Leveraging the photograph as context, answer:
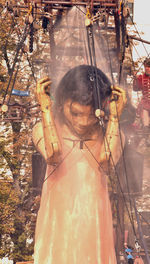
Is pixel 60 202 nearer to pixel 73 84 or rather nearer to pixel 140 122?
pixel 73 84

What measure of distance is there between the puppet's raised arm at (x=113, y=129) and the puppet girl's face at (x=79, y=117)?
0.71 ft

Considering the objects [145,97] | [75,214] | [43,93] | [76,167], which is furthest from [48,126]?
[145,97]

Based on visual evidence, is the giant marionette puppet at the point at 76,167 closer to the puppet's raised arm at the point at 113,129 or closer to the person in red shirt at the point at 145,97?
the puppet's raised arm at the point at 113,129

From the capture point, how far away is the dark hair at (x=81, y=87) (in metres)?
5.50

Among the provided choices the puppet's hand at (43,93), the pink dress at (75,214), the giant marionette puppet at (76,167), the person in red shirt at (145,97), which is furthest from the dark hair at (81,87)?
the person in red shirt at (145,97)

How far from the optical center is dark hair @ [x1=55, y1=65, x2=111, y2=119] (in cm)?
550

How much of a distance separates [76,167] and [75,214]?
2.00 feet

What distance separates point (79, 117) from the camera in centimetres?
559

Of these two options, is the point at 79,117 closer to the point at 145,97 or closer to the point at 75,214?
the point at 75,214

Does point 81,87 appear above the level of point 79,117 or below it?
above

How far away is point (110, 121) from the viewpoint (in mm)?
5609

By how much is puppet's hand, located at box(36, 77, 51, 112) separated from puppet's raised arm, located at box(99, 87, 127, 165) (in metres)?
0.79

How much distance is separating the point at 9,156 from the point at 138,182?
8.11 meters

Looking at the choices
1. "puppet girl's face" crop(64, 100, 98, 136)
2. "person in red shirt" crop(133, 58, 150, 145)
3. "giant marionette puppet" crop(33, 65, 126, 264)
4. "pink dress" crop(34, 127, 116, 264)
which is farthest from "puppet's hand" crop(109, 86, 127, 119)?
"person in red shirt" crop(133, 58, 150, 145)
